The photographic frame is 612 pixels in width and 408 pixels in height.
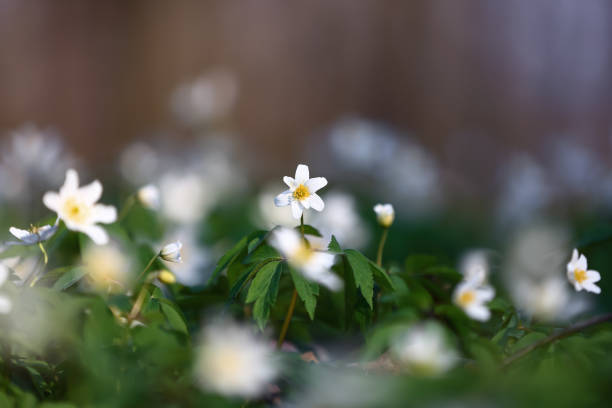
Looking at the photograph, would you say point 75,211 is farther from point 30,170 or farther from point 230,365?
point 30,170

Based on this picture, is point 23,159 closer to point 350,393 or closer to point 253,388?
point 253,388

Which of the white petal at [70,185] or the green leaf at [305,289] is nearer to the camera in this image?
the green leaf at [305,289]

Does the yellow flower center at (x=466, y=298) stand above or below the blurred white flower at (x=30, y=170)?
below

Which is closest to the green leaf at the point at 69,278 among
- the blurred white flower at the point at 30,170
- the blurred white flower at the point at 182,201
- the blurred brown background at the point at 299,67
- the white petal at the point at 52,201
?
the white petal at the point at 52,201

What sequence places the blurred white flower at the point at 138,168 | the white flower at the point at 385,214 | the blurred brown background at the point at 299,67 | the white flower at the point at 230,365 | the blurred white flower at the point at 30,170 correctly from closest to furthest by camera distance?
the white flower at the point at 230,365 → the white flower at the point at 385,214 → the blurred white flower at the point at 30,170 → the blurred white flower at the point at 138,168 → the blurred brown background at the point at 299,67

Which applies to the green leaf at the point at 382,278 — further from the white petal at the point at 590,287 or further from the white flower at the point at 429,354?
the white petal at the point at 590,287

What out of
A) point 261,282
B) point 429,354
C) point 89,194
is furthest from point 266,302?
Result: point 89,194

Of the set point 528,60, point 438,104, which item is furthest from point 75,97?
point 528,60
